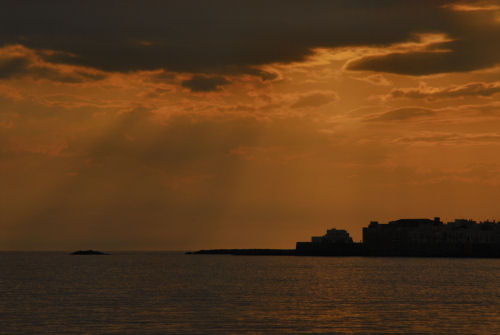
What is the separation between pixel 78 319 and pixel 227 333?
16.4m

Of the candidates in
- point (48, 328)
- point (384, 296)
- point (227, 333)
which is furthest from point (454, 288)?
point (48, 328)

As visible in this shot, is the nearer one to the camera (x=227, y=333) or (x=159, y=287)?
(x=227, y=333)

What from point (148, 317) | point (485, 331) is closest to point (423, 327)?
point (485, 331)

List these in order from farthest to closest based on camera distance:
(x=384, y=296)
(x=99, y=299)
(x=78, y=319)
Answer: (x=384, y=296) < (x=99, y=299) < (x=78, y=319)

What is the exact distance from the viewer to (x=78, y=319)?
68062mm

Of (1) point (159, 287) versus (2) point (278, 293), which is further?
(1) point (159, 287)

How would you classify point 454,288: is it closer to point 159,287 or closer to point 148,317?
point 159,287

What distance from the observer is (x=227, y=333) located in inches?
2350

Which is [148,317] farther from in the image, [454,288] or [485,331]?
[454,288]

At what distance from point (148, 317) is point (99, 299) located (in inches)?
843

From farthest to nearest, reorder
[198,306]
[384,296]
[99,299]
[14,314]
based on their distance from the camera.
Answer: [384,296] → [99,299] → [198,306] → [14,314]

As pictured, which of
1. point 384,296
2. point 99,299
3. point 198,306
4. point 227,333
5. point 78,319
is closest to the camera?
point 227,333

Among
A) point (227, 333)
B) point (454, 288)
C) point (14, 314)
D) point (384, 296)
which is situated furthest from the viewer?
point (454, 288)

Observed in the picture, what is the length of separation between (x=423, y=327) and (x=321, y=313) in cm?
1295
